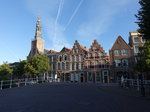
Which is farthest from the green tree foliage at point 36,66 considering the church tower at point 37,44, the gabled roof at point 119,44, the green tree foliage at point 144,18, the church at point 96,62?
the green tree foliage at point 144,18

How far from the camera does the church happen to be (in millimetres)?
37469

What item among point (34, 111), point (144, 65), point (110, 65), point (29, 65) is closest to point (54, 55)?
point (29, 65)

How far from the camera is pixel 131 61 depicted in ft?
121

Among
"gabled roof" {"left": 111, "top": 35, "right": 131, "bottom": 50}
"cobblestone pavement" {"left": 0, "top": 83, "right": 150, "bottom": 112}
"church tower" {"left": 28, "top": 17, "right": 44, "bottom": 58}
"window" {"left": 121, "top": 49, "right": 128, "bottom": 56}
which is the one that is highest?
"church tower" {"left": 28, "top": 17, "right": 44, "bottom": 58}

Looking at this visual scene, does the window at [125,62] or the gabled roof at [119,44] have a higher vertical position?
the gabled roof at [119,44]

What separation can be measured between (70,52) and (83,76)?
932 cm

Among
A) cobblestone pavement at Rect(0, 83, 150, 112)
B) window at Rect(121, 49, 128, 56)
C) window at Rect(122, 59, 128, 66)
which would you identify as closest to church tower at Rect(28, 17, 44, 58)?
window at Rect(121, 49, 128, 56)

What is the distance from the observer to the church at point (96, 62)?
123ft

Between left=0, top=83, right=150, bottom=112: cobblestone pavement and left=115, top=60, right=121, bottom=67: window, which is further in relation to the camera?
left=115, top=60, right=121, bottom=67: window

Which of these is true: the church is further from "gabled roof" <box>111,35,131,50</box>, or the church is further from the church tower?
the church tower

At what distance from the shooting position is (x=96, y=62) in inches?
1607

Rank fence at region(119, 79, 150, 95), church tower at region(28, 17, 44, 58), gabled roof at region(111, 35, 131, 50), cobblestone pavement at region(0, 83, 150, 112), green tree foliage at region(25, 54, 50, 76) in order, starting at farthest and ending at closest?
church tower at region(28, 17, 44, 58), gabled roof at region(111, 35, 131, 50), green tree foliage at region(25, 54, 50, 76), fence at region(119, 79, 150, 95), cobblestone pavement at region(0, 83, 150, 112)

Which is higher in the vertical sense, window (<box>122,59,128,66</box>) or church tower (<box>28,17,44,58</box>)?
church tower (<box>28,17,44,58</box>)

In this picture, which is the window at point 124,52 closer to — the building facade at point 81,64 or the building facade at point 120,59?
the building facade at point 120,59
